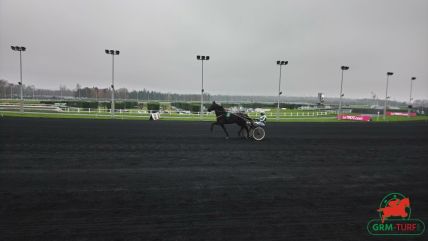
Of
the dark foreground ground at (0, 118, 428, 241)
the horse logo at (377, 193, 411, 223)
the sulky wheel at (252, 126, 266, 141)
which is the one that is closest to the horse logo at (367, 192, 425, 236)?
the horse logo at (377, 193, 411, 223)

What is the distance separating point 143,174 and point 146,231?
303 centimetres

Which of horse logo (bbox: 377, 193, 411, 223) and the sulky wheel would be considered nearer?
horse logo (bbox: 377, 193, 411, 223)

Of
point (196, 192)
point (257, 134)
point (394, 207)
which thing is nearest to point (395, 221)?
point (394, 207)

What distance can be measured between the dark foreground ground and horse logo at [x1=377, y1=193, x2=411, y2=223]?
13 centimetres

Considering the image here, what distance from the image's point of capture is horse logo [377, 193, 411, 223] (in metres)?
4.51

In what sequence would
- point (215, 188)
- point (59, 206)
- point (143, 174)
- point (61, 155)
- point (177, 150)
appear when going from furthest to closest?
point (177, 150), point (61, 155), point (143, 174), point (215, 188), point (59, 206)

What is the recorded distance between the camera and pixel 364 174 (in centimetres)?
710

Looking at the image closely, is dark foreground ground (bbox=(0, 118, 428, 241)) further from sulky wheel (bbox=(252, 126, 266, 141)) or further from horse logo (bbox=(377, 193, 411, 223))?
sulky wheel (bbox=(252, 126, 266, 141))

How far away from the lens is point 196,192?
17.8 feet

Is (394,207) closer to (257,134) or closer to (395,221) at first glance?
(395,221)

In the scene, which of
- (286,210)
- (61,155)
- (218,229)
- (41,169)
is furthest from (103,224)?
(61,155)

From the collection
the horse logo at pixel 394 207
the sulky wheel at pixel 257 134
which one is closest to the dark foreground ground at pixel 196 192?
the horse logo at pixel 394 207

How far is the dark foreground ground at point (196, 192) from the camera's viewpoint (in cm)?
387

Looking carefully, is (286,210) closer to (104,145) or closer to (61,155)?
(61,155)
